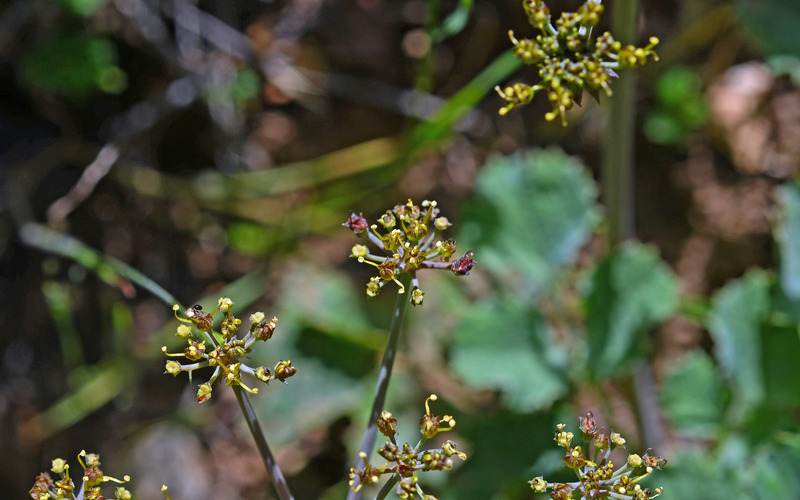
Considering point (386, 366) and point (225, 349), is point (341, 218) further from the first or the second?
point (225, 349)

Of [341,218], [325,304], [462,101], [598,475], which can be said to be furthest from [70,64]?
[598,475]

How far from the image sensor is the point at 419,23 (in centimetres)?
339

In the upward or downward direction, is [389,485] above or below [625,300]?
below

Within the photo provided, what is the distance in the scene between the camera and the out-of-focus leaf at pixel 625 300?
8.23ft

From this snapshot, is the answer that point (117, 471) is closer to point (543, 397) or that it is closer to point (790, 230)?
point (543, 397)

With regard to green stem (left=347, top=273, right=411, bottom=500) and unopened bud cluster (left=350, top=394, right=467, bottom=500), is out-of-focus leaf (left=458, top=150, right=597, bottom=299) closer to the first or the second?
green stem (left=347, top=273, right=411, bottom=500)

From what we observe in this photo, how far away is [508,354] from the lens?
2594mm

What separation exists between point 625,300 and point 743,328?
1.55ft

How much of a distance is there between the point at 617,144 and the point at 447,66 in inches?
55.3

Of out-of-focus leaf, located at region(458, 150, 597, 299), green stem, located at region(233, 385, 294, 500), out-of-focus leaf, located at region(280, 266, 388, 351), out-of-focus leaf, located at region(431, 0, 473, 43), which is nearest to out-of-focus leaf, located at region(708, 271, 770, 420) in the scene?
out-of-focus leaf, located at region(458, 150, 597, 299)

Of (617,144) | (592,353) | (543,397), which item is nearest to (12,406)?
(543,397)

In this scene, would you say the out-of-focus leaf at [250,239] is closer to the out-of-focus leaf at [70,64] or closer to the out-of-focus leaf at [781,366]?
the out-of-focus leaf at [70,64]

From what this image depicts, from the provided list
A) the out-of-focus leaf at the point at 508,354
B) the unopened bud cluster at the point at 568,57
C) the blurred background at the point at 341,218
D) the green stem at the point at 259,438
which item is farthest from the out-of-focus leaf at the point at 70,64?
the unopened bud cluster at the point at 568,57

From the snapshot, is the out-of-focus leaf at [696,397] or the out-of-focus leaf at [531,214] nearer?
the out-of-focus leaf at [696,397]
